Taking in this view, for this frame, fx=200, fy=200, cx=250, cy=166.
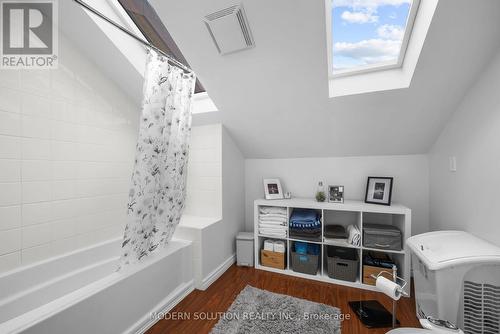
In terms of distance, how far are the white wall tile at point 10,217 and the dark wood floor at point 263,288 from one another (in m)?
1.11

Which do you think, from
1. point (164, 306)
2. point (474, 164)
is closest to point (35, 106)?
point (164, 306)

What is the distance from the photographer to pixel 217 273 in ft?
6.58

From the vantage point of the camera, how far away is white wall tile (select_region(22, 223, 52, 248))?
51.8 inches

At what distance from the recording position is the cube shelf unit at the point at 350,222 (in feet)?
5.65

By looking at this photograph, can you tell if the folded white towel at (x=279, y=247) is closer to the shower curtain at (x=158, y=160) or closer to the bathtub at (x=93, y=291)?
the bathtub at (x=93, y=291)

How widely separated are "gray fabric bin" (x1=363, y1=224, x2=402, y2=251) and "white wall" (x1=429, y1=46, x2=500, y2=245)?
40 cm

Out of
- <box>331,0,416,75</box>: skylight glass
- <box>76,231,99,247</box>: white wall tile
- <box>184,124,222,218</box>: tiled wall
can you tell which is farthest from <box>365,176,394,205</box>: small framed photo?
<box>76,231,99,247</box>: white wall tile

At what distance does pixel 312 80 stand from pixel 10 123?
2053 mm

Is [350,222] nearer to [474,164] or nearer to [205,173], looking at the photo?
[474,164]

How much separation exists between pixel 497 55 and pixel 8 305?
10.7 ft

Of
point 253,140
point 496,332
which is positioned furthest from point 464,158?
point 253,140

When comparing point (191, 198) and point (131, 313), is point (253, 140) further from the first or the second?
point (131, 313)

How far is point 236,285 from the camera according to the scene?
73.8 inches

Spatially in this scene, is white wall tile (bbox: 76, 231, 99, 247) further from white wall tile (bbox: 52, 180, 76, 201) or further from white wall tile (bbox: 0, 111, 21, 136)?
white wall tile (bbox: 0, 111, 21, 136)
